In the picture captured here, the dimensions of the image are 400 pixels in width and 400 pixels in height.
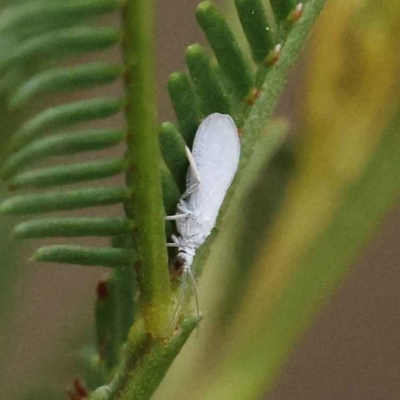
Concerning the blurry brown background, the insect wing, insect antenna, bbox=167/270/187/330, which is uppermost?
the insect wing

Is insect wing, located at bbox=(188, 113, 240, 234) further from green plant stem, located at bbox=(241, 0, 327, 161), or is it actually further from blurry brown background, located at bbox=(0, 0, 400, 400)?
blurry brown background, located at bbox=(0, 0, 400, 400)

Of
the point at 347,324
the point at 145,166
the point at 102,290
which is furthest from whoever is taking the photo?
the point at 347,324

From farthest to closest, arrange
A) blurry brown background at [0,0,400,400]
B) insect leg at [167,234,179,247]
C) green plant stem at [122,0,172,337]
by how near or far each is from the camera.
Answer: blurry brown background at [0,0,400,400], insect leg at [167,234,179,247], green plant stem at [122,0,172,337]

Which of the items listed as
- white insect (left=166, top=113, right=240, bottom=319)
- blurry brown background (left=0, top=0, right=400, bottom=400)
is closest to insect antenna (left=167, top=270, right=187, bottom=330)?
white insect (left=166, top=113, right=240, bottom=319)

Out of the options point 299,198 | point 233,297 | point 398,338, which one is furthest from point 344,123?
point 398,338

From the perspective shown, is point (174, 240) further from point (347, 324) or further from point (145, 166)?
point (347, 324)

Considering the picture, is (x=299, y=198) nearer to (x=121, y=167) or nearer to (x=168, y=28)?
(x=121, y=167)

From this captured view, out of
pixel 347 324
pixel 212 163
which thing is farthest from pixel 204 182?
pixel 347 324
